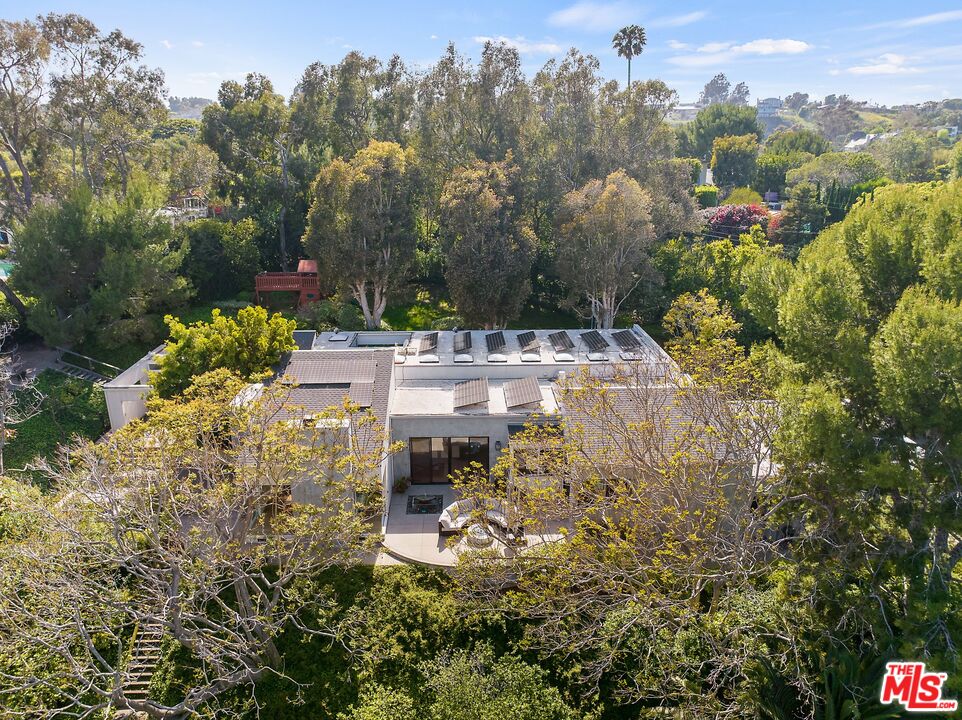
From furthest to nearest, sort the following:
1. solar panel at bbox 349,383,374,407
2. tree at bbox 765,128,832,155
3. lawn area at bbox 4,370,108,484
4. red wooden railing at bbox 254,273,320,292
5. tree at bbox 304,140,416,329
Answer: tree at bbox 765,128,832,155 → red wooden railing at bbox 254,273,320,292 → tree at bbox 304,140,416,329 → lawn area at bbox 4,370,108,484 → solar panel at bbox 349,383,374,407

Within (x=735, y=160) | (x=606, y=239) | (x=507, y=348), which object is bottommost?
(x=507, y=348)

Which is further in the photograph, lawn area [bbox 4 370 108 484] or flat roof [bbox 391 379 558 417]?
lawn area [bbox 4 370 108 484]

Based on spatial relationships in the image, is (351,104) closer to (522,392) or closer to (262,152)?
(262,152)

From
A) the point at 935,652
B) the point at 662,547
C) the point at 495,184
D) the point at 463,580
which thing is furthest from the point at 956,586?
the point at 495,184

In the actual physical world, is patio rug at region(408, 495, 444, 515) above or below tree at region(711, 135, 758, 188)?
below

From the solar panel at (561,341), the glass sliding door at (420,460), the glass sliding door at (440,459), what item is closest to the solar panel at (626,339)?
the solar panel at (561,341)

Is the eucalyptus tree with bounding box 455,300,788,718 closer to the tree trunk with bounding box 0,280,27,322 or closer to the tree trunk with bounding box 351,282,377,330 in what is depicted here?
the tree trunk with bounding box 351,282,377,330

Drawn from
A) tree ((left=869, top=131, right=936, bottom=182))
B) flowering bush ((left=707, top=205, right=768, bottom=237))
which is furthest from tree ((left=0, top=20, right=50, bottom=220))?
tree ((left=869, top=131, right=936, bottom=182))

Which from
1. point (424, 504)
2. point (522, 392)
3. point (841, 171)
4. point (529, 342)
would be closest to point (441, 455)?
point (424, 504)
